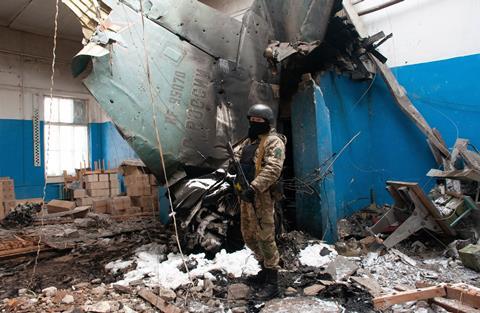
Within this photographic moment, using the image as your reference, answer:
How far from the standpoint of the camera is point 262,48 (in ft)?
15.8

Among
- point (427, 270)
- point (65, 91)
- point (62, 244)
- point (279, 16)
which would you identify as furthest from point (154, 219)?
point (65, 91)

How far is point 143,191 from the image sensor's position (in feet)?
23.2

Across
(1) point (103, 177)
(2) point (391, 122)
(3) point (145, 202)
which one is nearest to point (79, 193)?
(1) point (103, 177)

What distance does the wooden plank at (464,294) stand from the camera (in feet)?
8.11

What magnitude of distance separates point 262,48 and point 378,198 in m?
3.23

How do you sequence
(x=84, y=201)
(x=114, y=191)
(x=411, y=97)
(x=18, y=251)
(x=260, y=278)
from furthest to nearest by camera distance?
1. (x=114, y=191)
2. (x=84, y=201)
3. (x=411, y=97)
4. (x=18, y=251)
5. (x=260, y=278)

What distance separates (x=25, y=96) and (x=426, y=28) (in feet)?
32.4

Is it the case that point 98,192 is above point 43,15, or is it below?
below

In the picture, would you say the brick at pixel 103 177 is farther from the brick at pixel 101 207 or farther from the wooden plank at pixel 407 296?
the wooden plank at pixel 407 296

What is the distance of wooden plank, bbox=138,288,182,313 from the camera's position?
273 centimetres

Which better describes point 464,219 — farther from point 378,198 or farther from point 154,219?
point 154,219

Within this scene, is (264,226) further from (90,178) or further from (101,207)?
(90,178)

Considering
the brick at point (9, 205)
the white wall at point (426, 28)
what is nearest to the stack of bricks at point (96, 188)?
the brick at point (9, 205)

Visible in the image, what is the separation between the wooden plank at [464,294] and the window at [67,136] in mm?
10374
